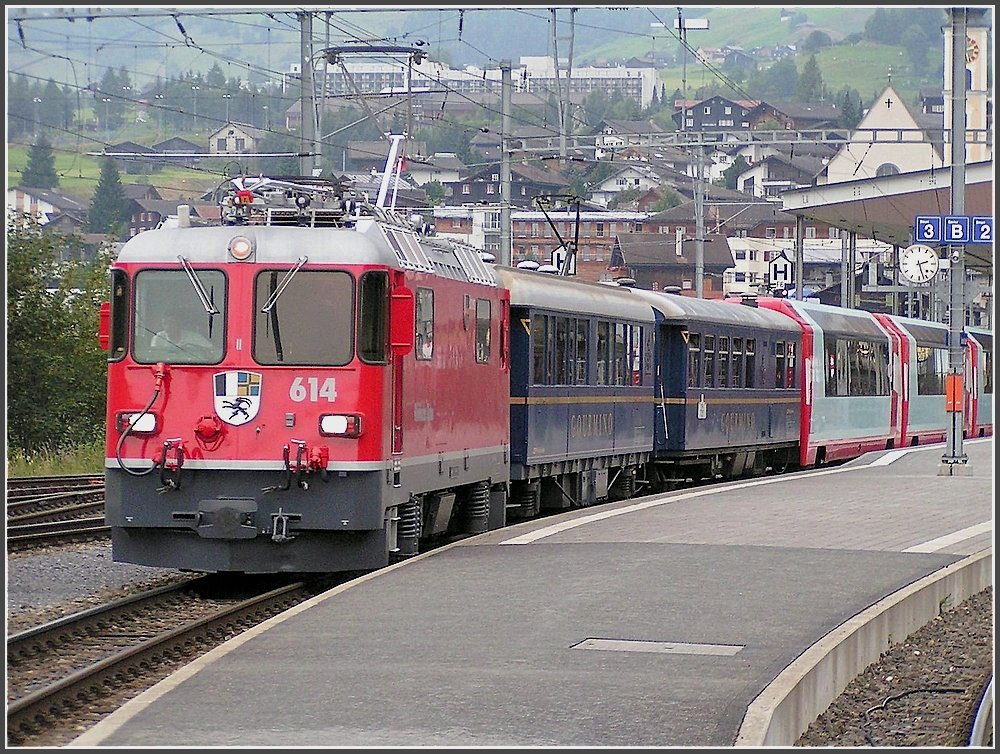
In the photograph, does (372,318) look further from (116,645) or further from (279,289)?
(116,645)

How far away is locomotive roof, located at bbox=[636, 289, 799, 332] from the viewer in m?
25.2

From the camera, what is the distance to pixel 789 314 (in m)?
31.9

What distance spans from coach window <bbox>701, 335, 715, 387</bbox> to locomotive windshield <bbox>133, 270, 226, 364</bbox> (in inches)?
513

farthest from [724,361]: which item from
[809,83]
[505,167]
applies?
[809,83]

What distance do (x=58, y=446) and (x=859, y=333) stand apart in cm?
1528

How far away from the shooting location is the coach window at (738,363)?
27.9 meters

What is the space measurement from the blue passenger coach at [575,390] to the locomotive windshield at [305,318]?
182 inches

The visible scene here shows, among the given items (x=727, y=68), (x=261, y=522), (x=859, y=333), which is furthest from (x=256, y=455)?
(x=727, y=68)

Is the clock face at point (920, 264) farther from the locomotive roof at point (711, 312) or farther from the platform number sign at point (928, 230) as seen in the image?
the platform number sign at point (928, 230)

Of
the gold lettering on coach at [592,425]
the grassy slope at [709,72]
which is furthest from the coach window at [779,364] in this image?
the gold lettering on coach at [592,425]

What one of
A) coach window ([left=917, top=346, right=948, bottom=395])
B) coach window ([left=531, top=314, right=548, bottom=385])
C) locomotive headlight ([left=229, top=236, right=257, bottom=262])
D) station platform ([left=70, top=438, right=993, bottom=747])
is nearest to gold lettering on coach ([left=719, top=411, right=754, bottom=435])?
coach window ([left=531, top=314, right=548, bottom=385])

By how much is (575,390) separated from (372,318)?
6944 mm

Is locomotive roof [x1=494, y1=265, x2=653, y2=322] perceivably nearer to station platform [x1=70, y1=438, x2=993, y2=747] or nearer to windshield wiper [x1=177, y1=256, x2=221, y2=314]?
station platform [x1=70, y1=438, x2=993, y2=747]

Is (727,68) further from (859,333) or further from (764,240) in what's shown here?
(859,333)
